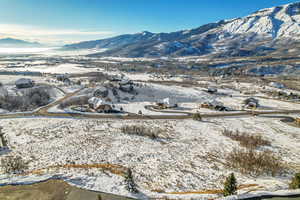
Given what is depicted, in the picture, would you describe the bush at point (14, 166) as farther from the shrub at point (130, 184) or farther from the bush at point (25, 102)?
the bush at point (25, 102)

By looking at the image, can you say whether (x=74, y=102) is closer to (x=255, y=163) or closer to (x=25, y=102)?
(x=25, y=102)

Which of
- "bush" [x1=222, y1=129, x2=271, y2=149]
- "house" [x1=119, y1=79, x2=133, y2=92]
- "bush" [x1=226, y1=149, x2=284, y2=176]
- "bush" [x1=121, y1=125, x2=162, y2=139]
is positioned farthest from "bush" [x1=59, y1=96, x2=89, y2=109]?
"bush" [x1=226, y1=149, x2=284, y2=176]

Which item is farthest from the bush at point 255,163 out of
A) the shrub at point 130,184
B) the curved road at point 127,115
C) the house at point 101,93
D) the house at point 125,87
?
the house at point 125,87

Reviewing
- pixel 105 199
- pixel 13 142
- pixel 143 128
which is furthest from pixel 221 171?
pixel 13 142

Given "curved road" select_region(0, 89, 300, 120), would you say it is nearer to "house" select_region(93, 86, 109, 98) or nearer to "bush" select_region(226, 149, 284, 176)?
"house" select_region(93, 86, 109, 98)

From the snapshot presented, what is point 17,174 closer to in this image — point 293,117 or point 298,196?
point 298,196

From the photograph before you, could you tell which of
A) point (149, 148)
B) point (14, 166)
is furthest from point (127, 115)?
point (14, 166)
